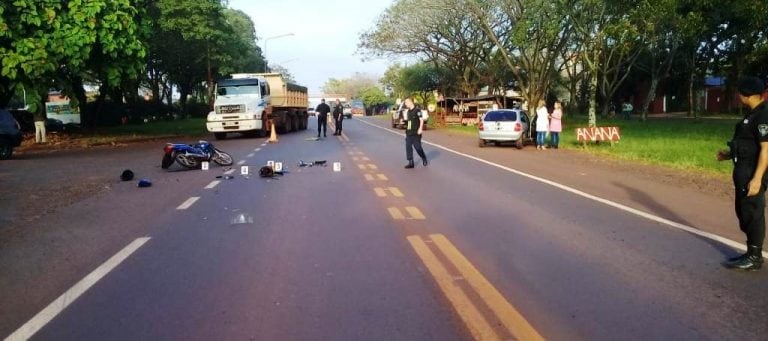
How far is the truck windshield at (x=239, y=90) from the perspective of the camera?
2988cm

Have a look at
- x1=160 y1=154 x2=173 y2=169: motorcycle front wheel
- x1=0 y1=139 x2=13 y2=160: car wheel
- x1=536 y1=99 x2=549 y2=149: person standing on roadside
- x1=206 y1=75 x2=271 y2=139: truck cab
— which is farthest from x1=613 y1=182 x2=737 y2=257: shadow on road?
x1=206 y1=75 x2=271 y2=139: truck cab

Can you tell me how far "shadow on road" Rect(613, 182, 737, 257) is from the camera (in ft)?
23.4

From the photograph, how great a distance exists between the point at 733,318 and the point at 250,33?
243ft

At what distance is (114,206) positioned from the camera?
10484mm

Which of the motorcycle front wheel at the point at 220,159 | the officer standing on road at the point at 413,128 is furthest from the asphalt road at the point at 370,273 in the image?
the motorcycle front wheel at the point at 220,159

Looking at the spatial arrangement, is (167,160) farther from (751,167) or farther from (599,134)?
(599,134)

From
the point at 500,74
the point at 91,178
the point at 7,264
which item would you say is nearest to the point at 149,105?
the point at 500,74

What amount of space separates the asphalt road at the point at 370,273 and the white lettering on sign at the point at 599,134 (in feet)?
41.3

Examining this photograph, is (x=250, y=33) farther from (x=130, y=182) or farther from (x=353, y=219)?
(x=353, y=219)

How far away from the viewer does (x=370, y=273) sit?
6066 mm

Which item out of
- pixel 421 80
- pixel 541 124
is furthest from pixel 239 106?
pixel 421 80

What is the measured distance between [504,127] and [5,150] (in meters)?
15.8

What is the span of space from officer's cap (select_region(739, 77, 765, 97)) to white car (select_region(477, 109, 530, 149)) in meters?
17.3

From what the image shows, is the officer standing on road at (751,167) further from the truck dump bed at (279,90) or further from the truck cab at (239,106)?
the truck dump bed at (279,90)
